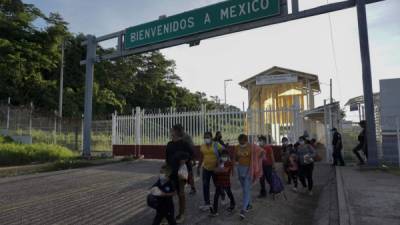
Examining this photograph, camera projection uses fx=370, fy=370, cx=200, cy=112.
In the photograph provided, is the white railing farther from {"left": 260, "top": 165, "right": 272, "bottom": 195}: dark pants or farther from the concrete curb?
{"left": 260, "top": 165, "right": 272, "bottom": 195}: dark pants

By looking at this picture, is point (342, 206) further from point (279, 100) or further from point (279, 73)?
point (279, 100)

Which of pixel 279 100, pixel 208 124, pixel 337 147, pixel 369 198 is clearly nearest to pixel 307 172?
pixel 369 198

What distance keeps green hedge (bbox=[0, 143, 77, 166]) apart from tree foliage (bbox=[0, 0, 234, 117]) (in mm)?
13174

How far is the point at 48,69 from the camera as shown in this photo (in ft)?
111

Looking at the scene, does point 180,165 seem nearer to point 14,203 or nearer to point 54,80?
point 14,203

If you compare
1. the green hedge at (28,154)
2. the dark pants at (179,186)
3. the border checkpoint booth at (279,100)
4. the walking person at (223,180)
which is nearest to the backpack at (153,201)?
the dark pants at (179,186)

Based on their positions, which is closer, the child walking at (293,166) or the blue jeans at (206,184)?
the blue jeans at (206,184)

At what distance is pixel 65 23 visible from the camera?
1390 inches

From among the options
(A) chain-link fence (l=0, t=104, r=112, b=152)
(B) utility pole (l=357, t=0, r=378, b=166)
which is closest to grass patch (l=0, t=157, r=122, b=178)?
(A) chain-link fence (l=0, t=104, r=112, b=152)

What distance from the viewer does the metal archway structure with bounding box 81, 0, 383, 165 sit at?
34.8ft

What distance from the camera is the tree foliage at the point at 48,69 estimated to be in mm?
29781

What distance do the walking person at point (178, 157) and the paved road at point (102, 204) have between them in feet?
1.51

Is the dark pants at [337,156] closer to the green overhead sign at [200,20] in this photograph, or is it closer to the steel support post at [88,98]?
the green overhead sign at [200,20]

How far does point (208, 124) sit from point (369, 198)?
9292 millimetres
